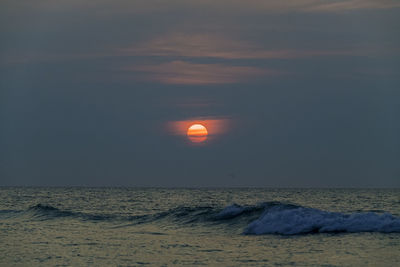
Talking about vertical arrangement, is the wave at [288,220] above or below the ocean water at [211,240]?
above

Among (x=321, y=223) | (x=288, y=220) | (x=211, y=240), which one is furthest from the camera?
(x=288, y=220)

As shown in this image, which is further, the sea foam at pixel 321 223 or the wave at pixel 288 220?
the wave at pixel 288 220

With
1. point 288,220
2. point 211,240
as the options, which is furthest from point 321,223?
point 211,240

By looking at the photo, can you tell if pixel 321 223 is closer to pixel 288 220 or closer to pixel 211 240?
pixel 288 220

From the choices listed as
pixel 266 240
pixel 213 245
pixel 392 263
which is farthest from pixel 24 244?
pixel 392 263

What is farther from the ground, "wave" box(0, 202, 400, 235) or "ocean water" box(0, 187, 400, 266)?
"wave" box(0, 202, 400, 235)

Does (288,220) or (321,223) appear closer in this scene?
(321,223)

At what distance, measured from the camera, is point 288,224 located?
25.6 metres

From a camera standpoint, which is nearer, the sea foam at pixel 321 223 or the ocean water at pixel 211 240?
the ocean water at pixel 211 240

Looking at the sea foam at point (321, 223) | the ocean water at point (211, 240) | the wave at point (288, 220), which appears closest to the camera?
the ocean water at point (211, 240)

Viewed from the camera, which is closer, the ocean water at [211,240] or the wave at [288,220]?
the ocean water at [211,240]

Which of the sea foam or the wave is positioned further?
the wave

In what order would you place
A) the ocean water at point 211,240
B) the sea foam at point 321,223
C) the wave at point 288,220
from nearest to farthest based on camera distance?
1. the ocean water at point 211,240
2. the sea foam at point 321,223
3. the wave at point 288,220

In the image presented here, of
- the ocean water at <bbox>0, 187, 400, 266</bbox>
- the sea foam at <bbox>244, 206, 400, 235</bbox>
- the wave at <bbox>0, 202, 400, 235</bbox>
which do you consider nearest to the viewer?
the ocean water at <bbox>0, 187, 400, 266</bbox>
